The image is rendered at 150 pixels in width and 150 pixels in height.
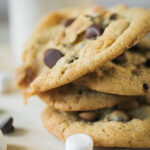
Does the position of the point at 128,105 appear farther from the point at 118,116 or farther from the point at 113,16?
the point at 113,16

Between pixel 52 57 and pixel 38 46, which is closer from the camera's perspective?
pixel 52 57

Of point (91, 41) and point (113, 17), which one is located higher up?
point (113, 17)

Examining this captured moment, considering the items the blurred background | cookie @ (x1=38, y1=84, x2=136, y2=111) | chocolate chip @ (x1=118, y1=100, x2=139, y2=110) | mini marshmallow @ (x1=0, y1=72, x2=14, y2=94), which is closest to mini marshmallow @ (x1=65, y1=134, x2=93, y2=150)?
cookie @ (x1=38, y1=84, x2=136, y2=111)

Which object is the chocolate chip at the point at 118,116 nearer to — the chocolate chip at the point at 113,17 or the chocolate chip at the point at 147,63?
the chocolate chip at the point at 147,63

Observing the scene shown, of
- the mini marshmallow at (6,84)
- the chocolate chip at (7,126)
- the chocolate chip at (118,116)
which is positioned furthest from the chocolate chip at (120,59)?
the mini marshmallow at (6,84)

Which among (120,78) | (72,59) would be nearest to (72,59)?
(72,59)

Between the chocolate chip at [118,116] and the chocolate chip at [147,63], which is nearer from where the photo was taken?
the chocolate chip at [118,116]

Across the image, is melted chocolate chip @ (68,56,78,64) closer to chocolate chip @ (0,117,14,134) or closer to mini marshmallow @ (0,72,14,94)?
chocolate chip @ (0,117,14,134)
